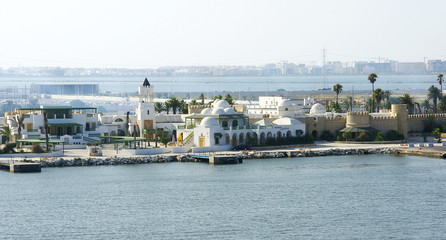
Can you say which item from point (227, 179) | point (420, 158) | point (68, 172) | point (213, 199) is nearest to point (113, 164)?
point (68, 172)

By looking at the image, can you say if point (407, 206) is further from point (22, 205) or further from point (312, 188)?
point (22, 205)

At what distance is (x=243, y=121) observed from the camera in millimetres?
63406

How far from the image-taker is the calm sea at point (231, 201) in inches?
1364

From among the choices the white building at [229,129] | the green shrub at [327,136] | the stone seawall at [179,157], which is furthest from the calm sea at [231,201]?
the green shrub at [327,136]

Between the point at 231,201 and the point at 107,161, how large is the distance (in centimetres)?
1497

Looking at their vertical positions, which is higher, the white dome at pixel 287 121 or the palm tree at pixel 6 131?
the white dome at pixel 287 121

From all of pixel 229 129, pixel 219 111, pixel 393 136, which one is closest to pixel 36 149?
pixel 229 129

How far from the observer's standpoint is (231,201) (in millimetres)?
41094

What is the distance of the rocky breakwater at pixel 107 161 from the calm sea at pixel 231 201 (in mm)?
1016

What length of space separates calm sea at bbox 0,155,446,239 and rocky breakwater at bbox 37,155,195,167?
102 centimetres

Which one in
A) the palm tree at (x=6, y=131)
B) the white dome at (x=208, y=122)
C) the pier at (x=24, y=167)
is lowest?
the pier at (x=24, y=167)

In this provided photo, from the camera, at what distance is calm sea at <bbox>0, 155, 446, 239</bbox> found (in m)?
34.7

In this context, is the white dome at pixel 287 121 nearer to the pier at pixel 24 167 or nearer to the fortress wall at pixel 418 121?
the fortress wall at pixel 418 121

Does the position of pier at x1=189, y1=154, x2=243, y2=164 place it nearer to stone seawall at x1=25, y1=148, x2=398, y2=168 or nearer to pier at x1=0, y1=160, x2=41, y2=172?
stone seawall at x1=25, y1=148, x2=398, y2=168
